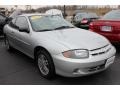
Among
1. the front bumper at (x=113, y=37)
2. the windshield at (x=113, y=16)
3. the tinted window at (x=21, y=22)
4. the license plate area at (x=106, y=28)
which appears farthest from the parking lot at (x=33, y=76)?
the windshield at (x=113, y=16)

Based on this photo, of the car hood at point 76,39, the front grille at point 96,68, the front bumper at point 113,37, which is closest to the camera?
the front grille at point 96,68

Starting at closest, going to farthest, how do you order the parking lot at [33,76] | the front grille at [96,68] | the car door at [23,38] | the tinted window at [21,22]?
the front grille at [96,68] < the parking lot at [33,76] < the car door at [23,38] < the tinted window at [21,22]

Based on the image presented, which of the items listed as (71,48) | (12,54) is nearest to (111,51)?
(71,48)

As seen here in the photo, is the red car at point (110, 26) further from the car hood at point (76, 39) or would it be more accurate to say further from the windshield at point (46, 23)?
the car hood at point (76, 39)

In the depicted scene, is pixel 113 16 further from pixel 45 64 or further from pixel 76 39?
pixel 45 64

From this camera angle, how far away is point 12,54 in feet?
20.7

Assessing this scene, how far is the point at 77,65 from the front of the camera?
3.58 meters

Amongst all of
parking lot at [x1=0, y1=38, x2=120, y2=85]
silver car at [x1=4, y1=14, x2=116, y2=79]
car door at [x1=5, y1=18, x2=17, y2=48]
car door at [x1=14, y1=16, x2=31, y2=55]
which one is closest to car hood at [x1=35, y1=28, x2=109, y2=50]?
silver car at [x1=4, y1=14, x2=116, y2=79]

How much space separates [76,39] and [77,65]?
0.73 m

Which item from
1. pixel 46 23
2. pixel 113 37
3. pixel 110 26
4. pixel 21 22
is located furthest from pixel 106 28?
pixel 21 22

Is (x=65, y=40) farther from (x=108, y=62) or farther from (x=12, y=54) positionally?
(x=12, y=54)

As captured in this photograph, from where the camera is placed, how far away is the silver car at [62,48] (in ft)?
12.0

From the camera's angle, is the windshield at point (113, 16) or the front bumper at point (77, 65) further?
the windshield at point (113, 16)

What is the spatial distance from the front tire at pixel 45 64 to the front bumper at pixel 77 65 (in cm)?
17
